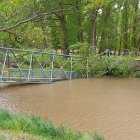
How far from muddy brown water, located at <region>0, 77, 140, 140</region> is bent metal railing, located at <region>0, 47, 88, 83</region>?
2.33 feet

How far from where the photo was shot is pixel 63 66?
25.4 meters

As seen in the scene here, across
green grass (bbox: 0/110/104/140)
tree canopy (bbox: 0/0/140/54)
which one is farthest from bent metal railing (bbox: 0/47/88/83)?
green grass (bbox: 0/110/104/140)

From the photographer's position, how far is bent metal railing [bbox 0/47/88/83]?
66.9 ft

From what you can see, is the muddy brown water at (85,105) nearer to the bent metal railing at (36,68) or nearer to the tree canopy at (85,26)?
the bent metal railing at (36,68)

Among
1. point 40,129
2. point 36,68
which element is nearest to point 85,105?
point 40,129

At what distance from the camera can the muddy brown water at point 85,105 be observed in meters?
11.9

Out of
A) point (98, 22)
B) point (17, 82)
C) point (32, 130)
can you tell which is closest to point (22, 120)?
point (32, 130)

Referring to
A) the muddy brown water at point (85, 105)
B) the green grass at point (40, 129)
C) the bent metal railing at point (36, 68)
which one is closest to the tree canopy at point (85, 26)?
the bent metal railing at point (36, 68)

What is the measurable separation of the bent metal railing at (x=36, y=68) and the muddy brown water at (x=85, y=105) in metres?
0.71

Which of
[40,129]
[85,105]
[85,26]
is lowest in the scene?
[85,105]

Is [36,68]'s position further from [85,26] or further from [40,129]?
[40,129]

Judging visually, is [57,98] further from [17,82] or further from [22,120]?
[22,120]

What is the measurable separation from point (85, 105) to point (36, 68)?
31.4 ft

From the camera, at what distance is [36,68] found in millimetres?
24156
